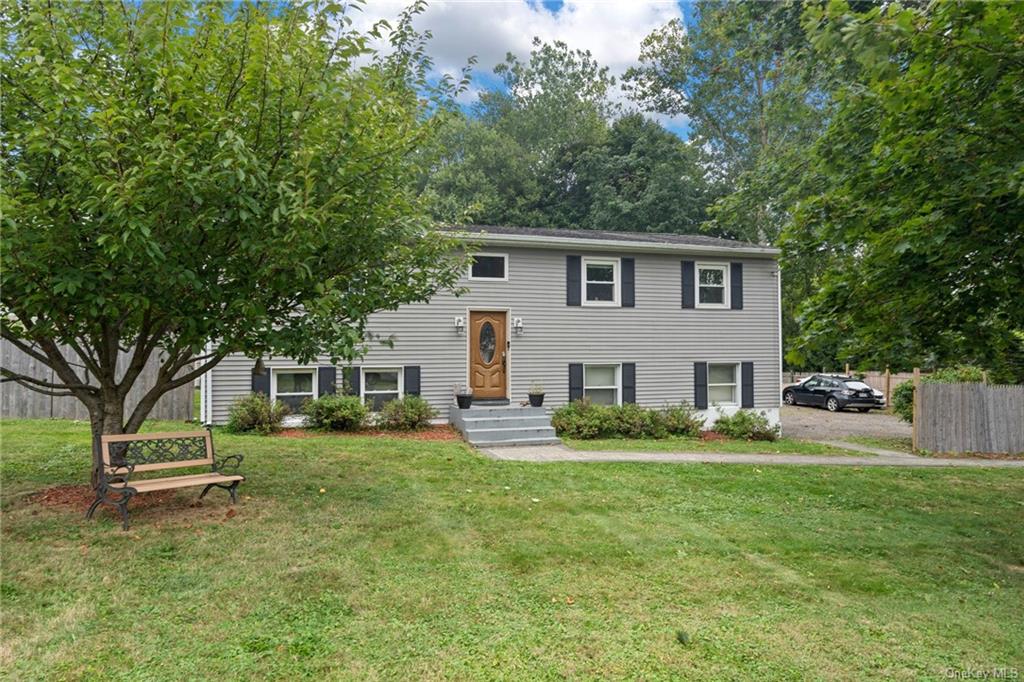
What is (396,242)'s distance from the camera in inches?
226

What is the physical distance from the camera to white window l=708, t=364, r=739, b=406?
47.7 ft

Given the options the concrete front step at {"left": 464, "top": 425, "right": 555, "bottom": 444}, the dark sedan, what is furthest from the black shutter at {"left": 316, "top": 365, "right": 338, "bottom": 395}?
the dark sedan

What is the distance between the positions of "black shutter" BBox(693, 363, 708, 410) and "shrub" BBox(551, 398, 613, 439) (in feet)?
10.2

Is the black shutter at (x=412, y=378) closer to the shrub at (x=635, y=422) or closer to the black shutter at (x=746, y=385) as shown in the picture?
the shrub at (x=635, y=422)

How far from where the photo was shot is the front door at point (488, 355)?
12.8 m

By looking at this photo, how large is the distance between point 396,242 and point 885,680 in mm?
4946

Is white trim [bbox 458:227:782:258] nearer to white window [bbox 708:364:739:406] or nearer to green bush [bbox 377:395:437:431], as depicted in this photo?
white window [bbox 708:364:739:406]

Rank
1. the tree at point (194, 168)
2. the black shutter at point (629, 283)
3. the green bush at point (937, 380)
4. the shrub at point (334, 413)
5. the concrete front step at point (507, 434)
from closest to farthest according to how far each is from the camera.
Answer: the tree at point (194, 168) → the concrete front step at point (507, 434) → the shrub at point (334, 413) → the green bush at point (937, 380) → the black shutter at point (629, 283)

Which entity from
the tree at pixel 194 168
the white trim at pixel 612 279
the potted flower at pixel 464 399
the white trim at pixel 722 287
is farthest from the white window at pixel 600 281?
the tree at pixel 194 168

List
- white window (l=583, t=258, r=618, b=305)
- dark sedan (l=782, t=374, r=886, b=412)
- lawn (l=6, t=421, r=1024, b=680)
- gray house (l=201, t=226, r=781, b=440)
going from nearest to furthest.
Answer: lawn (l=6, t=421, r=1024, b=680) < gray house (l=201, t=226, r=781, b=440) < white window (l=583, t=258, r=618, b=305) < dark sedan (l=782, t=374, r=886, b=412)

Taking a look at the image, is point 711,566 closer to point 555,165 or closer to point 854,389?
point 854,389

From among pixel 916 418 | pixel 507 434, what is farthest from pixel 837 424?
pixel 507 434

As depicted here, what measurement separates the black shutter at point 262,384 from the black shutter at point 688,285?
9.65 m

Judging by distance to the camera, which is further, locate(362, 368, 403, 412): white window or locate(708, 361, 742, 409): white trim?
locate(708, 361, 742, 409): white trim
